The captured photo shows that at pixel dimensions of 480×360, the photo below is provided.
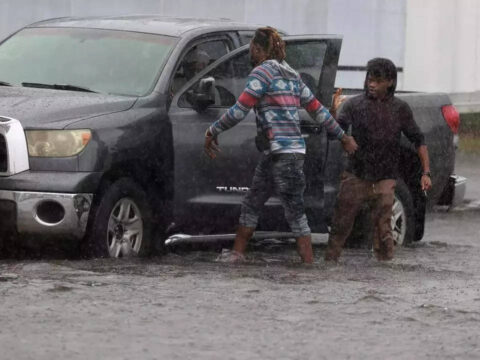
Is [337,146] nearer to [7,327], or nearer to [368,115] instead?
[368,115]

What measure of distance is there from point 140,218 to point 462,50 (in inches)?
580

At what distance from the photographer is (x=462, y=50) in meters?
24.1

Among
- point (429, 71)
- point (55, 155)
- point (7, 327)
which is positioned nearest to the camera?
point (7, 327)

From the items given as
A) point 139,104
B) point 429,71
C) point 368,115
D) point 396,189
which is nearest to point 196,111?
point 139,104

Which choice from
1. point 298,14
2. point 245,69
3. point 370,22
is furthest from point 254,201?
point 370,22

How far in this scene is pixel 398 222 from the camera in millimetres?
11961

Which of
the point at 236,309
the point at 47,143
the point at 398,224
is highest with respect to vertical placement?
the point at 47,143

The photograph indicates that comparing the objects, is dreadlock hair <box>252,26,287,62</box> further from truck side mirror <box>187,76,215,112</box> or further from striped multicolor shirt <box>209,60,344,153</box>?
truck side mirror <box>187,76,215,112</box>

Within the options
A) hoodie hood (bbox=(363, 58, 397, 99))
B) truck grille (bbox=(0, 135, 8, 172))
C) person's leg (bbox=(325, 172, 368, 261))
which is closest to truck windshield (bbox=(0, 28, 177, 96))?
truck grille (bbox=(0, 135, 8, 172))

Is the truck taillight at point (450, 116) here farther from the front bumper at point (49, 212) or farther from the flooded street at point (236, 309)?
the front bumper at point (49, 212)

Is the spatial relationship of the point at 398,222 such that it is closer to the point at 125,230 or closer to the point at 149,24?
the point at 149,24

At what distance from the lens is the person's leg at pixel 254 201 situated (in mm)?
10156

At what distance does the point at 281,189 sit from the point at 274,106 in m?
0.53

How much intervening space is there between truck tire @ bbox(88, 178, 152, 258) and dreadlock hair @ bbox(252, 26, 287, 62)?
1.20 meters
